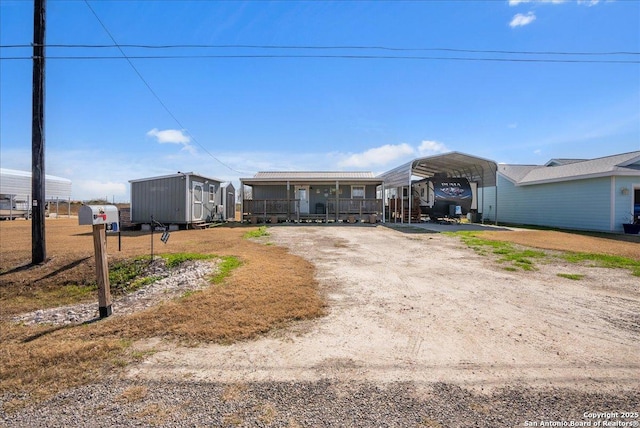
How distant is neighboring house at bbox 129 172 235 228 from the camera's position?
1648 centimetres

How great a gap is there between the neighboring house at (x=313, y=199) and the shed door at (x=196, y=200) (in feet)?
10.7

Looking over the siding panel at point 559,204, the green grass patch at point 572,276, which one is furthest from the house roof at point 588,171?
the green grass patch at point 572,276

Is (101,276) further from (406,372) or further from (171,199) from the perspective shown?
(171,199)

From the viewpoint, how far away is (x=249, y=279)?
5828mm

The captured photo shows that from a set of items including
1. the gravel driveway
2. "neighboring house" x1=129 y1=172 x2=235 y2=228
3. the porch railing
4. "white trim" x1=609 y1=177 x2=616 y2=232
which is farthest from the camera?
the porch railing

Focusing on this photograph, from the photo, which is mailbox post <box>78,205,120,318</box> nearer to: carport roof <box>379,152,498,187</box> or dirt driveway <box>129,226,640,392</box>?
dirt driveway <box>129,226,640,392</box>

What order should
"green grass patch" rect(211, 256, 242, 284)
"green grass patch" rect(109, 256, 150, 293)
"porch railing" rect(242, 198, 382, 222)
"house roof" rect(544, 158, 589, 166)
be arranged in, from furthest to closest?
"house roof" rect(544, 158, 589, 166) → "porch railing" rect(242, 198, 382, 222) → "green grass patch" rect(109, 256, 150, 293) → "green grass patch" rect(211, 256, 242, 284)

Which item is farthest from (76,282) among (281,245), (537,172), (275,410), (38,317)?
(537,172)

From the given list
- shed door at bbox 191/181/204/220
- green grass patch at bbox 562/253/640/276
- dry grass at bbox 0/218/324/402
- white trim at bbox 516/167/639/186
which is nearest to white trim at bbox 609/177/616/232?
white trim at bbox 516/167/639/186

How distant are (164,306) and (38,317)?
2.04m

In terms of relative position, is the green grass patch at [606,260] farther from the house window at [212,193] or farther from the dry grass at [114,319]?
the house window at [212,193]

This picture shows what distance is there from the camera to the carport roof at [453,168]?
60.3 ft

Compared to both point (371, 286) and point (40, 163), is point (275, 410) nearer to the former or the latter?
point (371, 286)

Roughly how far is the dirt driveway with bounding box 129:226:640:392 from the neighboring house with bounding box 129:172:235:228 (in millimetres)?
12514
